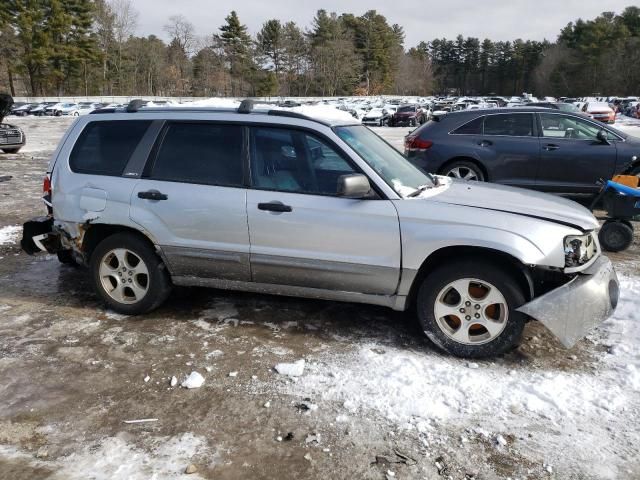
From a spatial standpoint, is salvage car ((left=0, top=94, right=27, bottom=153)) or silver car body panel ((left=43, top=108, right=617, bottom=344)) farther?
salvage car ((left=0, top=94, right=27, bottom=153))

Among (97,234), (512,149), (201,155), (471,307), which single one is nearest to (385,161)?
(471,307)

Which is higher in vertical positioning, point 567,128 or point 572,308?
point 567,128

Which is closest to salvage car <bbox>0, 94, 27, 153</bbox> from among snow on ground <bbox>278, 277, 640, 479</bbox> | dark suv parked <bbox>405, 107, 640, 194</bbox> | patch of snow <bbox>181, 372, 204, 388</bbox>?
dark suv parked <bbox>405, 107, 640, 194</bbox>

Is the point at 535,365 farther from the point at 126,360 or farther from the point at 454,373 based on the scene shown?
the point at 126,360

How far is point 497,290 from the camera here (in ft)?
12.0

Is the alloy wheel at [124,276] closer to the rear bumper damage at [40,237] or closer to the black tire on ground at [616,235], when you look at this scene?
the rear bumper damage at [40,237]

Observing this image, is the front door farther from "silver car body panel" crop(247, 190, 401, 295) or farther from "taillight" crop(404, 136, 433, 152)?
"taillight" crop(404, 136, 433, 152)

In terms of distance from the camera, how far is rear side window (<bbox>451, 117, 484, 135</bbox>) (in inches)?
346

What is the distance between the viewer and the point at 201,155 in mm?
4352

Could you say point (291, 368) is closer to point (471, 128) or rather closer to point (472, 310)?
point (472, 310)

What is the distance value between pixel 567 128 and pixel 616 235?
2708 millimetres

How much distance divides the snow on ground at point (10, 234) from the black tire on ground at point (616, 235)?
25.0ft

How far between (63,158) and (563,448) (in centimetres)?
A: 445

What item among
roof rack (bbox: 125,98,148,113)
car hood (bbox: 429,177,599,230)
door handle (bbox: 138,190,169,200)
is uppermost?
roof rack (bbox: 125,98,148,113)
